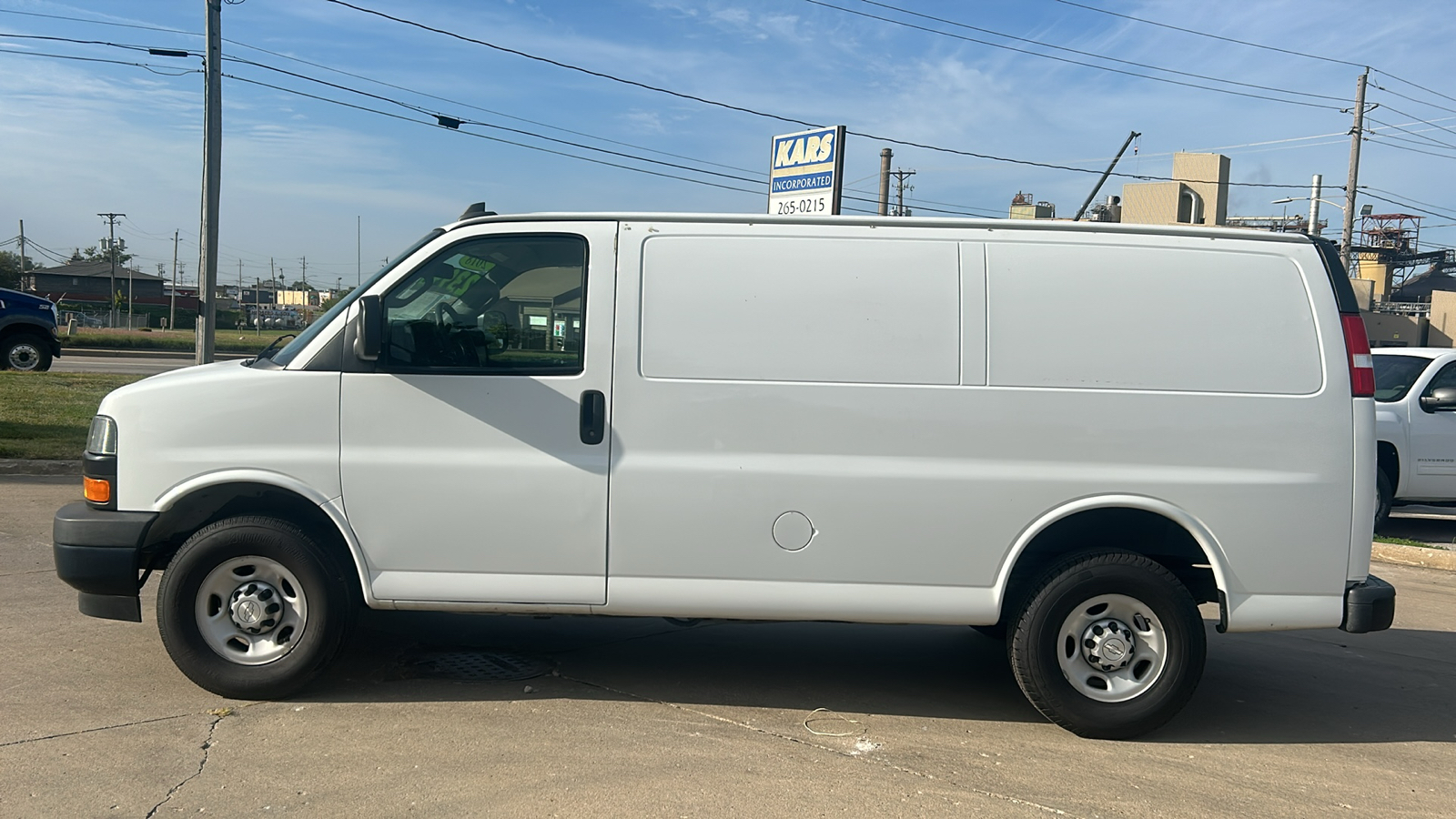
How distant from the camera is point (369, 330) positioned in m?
4.41

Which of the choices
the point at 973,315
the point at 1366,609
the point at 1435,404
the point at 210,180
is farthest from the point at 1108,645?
the point at 210,180

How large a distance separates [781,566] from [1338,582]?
7.90ft

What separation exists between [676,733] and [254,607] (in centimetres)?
195

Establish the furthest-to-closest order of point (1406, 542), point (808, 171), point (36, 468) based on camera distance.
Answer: point (808, 171) → point (36, 468) → point (1406, 542)

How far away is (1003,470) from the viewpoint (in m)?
4.51

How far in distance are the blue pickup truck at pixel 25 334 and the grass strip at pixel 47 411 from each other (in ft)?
3.49

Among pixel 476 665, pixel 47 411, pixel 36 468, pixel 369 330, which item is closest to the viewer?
pixel 369 330

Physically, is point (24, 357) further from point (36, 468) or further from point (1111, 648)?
point (1111, 648)

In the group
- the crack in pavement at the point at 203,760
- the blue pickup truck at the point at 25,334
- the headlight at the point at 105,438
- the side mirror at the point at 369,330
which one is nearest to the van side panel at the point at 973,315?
the side mirror at the point at 369,330

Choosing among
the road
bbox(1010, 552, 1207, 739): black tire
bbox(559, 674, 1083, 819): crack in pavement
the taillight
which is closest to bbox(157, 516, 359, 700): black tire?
bbox(559, 674, 1083, 819): crack in pavement

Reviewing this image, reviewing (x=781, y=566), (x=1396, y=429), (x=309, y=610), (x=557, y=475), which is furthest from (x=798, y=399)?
(x=1396, y=429)

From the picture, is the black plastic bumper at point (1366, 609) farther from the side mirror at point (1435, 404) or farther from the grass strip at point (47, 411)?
the grass strip at point (47, 411)

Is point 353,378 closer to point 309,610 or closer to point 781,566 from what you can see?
point 309,610

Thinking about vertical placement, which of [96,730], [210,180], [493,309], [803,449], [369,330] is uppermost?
[210,180]
